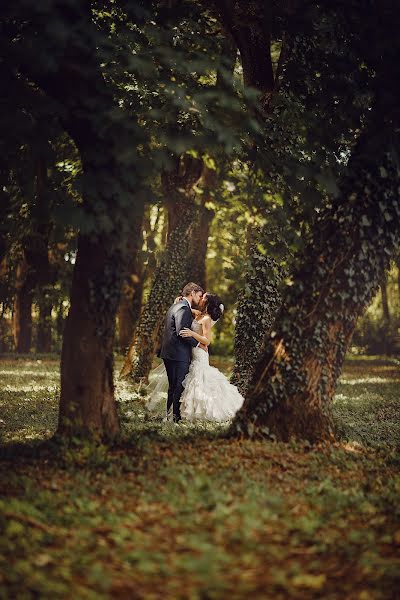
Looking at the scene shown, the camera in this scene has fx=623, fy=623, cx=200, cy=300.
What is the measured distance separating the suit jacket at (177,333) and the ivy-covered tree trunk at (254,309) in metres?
1.86

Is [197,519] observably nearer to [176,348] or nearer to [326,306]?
[326,306]

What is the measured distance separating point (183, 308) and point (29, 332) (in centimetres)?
2133

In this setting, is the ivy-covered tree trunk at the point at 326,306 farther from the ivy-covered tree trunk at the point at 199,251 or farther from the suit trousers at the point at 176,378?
the ivy-covered tree trunk at the point at 199,251

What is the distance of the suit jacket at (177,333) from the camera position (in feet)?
35.9

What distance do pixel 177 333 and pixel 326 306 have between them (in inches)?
140

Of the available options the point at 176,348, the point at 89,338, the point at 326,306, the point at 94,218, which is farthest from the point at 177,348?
the point at 94,218

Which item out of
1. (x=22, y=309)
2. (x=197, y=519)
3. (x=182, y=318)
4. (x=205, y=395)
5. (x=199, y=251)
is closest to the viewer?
(x=197, y=519)

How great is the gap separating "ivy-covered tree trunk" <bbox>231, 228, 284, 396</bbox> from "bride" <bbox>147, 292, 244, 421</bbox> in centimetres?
79

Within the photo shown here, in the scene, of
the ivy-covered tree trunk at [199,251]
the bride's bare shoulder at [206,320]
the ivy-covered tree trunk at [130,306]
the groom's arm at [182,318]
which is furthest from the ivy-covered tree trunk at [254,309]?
the ivy-covered tree trunk at [130,306]

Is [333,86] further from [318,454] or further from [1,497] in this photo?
[1,497]

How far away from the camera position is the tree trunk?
29062mm

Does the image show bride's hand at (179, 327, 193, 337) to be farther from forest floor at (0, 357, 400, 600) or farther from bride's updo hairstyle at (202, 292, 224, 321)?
forest floor at (0, 357, 400, 600)

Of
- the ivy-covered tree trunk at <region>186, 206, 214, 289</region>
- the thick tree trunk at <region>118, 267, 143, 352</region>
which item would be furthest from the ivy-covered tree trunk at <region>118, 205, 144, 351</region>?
the ivy-covered tree trunk at <region>186, 206, 214, 289</region>

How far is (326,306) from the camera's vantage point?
807 cm
